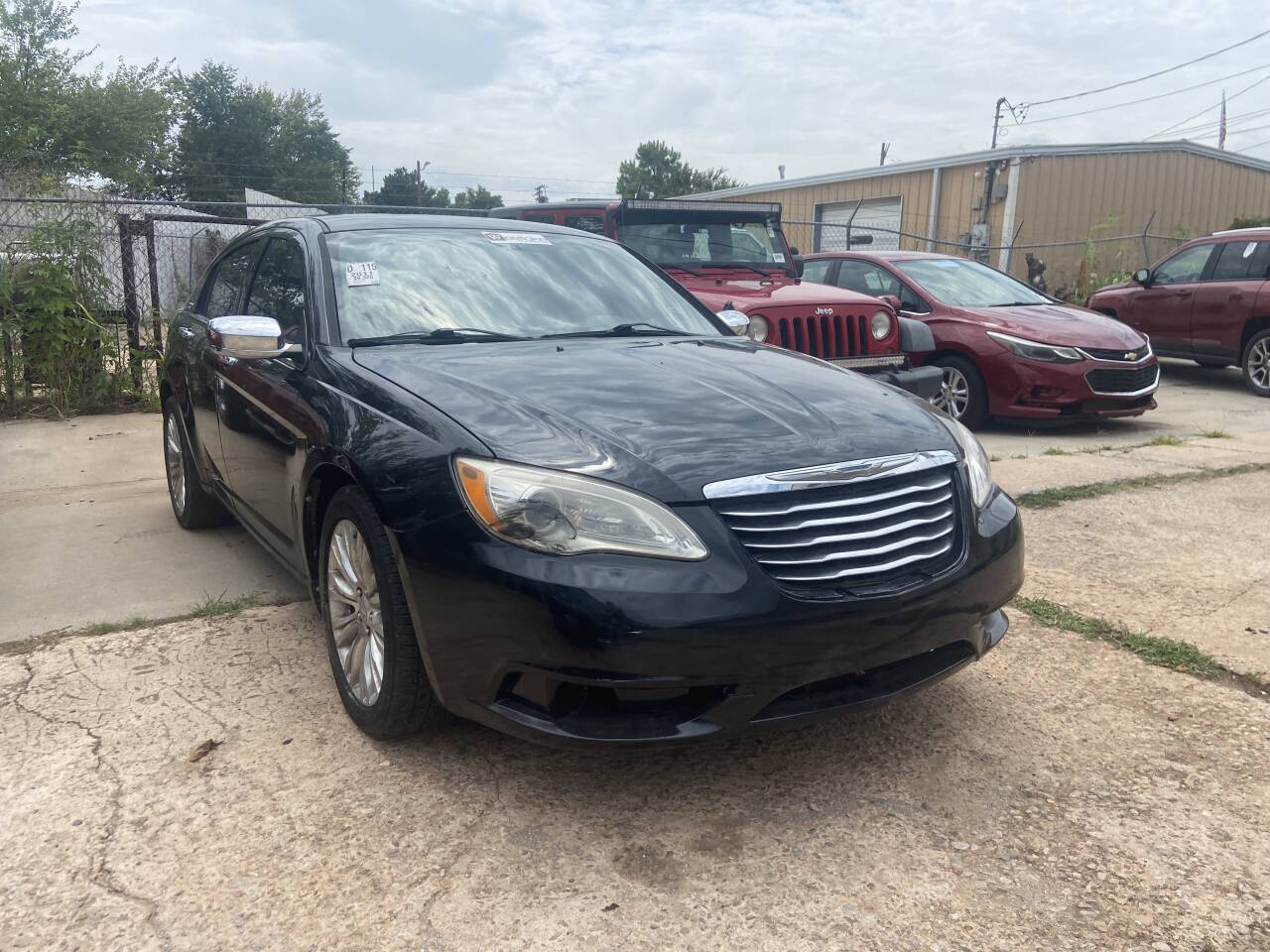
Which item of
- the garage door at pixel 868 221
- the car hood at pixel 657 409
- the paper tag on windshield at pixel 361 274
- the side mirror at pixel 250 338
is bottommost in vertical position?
the car hood at pixel 657 409

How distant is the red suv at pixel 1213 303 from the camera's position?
1060cm

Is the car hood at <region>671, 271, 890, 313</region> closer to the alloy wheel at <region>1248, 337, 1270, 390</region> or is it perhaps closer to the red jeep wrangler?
the red jeep wrangler

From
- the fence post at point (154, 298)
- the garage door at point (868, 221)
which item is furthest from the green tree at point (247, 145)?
the fence post at point (154, 298)

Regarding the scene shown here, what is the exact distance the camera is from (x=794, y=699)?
242cm

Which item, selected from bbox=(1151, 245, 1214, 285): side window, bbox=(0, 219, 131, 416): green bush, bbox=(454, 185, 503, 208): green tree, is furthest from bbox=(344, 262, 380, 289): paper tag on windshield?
bbox=(454, 185, 503, 208): green tree

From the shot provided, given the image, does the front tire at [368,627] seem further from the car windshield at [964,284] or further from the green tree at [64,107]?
the green tree at [64,107]

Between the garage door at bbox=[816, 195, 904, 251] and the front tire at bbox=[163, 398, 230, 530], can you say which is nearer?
the front tire at bbox=[163, 398, 230, 530]

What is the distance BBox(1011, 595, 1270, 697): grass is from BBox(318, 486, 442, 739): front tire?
2.40 meters

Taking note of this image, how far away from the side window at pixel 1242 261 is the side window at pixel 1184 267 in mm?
191

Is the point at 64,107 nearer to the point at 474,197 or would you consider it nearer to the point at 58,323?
the point at 58,323

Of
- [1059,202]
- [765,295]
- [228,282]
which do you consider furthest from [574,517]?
[1059,202]

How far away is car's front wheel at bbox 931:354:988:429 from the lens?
8.34 meters

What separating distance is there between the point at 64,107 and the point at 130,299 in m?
28.2

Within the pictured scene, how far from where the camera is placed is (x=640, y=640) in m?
2.22
